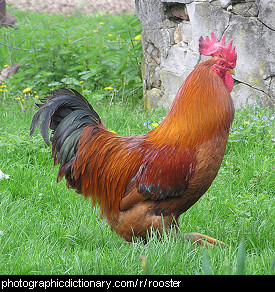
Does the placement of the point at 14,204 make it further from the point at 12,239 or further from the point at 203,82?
the point at 203,82

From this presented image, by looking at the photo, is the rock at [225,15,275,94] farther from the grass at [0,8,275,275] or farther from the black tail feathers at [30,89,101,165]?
the black tail feathers at [30,89,101,165]

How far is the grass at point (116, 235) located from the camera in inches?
115

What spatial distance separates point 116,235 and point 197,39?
3.22 m

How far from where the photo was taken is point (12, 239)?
339 centimetres

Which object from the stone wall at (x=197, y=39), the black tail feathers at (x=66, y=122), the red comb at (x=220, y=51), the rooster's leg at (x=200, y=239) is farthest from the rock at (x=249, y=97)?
the black tail feathers at (x=66, y=122)

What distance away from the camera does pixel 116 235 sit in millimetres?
3605

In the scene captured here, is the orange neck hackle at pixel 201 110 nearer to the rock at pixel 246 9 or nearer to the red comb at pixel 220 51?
the red comb at pixel 220 51

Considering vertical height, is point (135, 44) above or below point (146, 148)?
above

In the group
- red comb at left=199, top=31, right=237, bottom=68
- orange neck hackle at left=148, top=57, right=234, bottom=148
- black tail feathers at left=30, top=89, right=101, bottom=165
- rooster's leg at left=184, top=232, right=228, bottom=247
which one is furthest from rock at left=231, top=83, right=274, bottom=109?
black tail feathers at left=30, top=89, right=101, bottom=165

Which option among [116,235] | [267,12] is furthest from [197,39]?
[116,235]

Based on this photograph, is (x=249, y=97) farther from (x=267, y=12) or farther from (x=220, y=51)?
(x=220, y=51)

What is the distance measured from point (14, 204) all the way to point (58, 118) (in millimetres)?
1007
